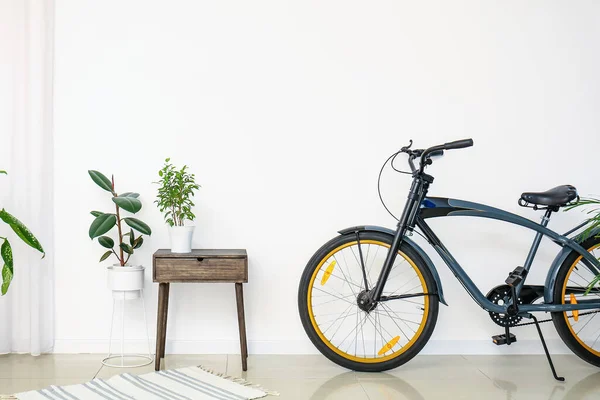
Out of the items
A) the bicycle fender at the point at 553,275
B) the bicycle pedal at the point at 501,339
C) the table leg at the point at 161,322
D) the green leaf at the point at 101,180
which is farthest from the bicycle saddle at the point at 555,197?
the green leaf at the point at 101,180

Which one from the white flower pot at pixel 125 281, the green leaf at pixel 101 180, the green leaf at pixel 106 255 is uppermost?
the green leaf at pixel 101 180

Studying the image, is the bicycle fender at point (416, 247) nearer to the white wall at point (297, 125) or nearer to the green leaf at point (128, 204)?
the white wall at point (297, 125)

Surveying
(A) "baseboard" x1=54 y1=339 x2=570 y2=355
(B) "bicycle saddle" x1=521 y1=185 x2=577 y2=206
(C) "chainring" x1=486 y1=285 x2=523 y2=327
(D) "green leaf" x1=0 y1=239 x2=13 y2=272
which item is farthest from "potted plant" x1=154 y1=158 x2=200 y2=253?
(B) "bicycle saddle" x1=521 y1=185 x2=577 y2=206

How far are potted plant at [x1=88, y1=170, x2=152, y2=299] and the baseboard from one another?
1.19ft

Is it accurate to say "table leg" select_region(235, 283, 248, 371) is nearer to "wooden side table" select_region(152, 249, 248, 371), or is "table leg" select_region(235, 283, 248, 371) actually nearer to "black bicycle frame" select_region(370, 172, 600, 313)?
"wooden side table" select_region(152, 249, 248, 371)

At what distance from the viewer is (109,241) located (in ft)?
10.0

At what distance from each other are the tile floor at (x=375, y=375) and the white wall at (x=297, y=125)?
135 mm

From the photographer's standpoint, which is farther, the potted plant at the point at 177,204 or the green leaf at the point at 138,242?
the green leaf at the point at 138,242

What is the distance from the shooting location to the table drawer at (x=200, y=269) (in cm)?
290

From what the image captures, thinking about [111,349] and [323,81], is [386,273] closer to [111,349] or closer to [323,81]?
[323,81]

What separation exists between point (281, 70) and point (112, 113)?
87cm

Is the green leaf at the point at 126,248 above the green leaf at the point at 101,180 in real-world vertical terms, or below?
below

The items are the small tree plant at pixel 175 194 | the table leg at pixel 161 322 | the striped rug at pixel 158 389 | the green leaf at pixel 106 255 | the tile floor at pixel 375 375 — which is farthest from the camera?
the green leaf at pixel 106 255

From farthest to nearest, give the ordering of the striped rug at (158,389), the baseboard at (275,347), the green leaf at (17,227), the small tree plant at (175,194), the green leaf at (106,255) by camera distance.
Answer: the baseboard at (275,347)
the green leaf at (106,255)
the small tree plant at (175,194)
the green leaf at (17,227)
the striped rug at (158,389)
